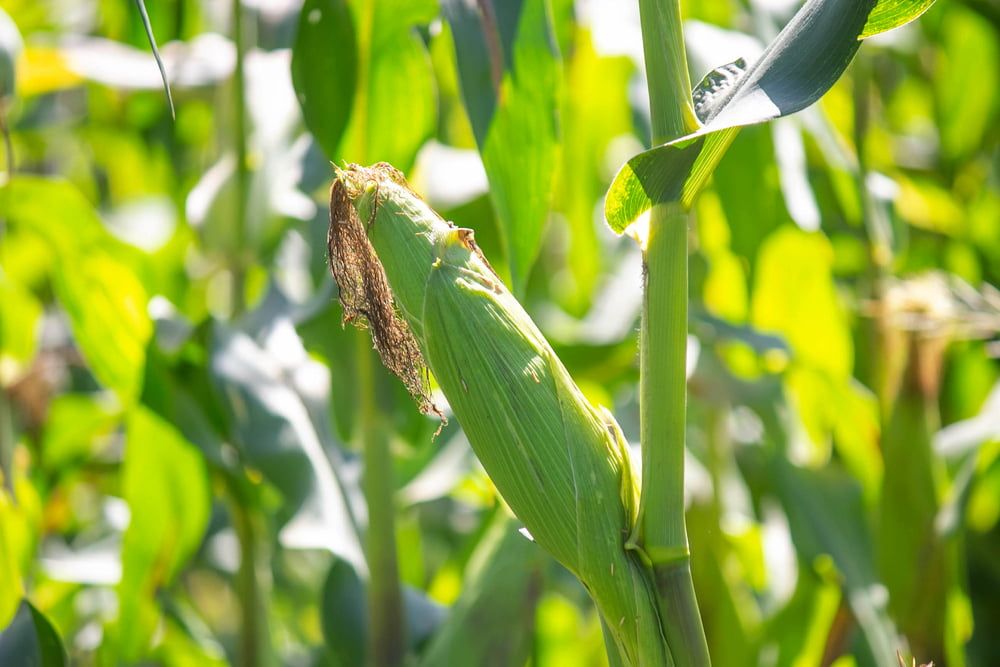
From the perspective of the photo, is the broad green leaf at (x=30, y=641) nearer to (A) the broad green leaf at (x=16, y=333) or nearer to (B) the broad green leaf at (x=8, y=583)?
(B) the broad green leaf at (x=8, y=583)

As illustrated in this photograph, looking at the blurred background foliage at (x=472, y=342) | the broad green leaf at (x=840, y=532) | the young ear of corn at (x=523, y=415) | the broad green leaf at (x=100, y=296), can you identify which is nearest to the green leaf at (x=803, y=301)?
the blurred background foliage at (x=472, y=342)

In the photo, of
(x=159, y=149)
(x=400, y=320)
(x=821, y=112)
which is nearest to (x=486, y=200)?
(x=821, y=112)

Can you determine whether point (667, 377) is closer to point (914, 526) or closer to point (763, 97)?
point (763, 97)

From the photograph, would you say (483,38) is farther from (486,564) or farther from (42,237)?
(42,237)

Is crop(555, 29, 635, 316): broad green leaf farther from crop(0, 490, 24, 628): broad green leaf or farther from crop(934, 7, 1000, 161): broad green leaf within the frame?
crop(0, 490, 24, 628): broad green leaf

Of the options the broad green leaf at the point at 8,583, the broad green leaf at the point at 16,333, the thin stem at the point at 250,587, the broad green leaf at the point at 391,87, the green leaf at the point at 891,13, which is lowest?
the thin stem at the point at 250,587

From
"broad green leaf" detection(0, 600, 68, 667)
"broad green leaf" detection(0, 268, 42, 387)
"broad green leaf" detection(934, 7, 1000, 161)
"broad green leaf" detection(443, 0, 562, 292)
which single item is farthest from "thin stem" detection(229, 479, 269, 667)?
"broad green leaf" detection(934, 7, 1000, 161)
